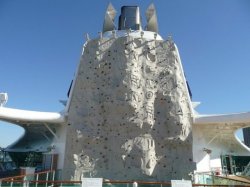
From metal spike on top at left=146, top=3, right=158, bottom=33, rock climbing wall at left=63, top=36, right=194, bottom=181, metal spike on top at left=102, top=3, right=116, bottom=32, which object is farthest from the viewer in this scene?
metal spike on top at left=146, top=3, right=158, bottom=33

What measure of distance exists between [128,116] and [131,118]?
0.89 ft

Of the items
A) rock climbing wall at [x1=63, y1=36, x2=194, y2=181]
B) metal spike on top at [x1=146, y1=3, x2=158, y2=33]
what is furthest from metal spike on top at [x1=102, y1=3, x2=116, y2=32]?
rock climbing wall at [x1=63, y1=36, x2=194, y2=181]

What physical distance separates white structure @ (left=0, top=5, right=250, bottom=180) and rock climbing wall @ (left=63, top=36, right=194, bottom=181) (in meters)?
0.06

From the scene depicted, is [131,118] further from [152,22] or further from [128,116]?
[152,22]

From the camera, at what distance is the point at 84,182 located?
750 centimetres

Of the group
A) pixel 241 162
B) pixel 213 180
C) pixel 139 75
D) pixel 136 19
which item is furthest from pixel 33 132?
pixel 241 162

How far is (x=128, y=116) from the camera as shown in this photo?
A: 60.2 ft

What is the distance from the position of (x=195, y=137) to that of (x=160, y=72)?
611cm

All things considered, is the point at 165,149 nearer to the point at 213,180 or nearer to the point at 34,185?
the point at 213,180

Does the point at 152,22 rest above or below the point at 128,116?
above

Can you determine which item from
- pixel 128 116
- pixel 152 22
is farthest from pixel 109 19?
pixel 128 116

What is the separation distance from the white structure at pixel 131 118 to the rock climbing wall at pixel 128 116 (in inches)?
2.3

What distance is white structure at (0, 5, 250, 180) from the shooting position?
17.7m

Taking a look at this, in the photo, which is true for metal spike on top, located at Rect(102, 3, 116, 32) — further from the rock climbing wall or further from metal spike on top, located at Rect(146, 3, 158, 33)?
the rock climbing wall
